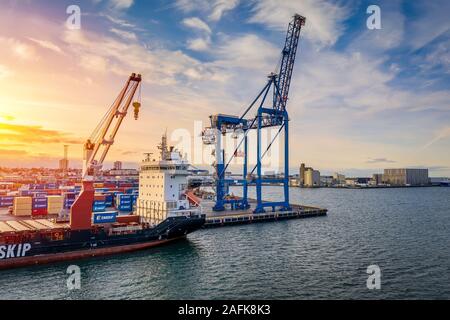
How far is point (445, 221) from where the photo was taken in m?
49.1

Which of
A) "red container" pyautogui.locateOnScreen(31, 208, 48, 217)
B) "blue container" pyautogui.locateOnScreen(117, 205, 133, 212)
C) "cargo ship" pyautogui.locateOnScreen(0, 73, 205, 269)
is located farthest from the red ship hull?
"red container" pyautogui.locateOnScreen(31, 208, 48, 217)

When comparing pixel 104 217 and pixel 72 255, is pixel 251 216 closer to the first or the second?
pixel 104 217

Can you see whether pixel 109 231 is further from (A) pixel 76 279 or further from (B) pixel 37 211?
(B) pixel 37 211

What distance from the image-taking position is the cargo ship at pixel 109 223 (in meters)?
24.4

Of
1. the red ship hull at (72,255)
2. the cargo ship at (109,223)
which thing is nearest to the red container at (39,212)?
the cargo ship at (109,223)

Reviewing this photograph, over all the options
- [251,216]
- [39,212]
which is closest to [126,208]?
[39,212]

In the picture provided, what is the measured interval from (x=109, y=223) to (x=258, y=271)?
15661 millimetres

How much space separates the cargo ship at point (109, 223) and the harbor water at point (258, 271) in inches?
47.4

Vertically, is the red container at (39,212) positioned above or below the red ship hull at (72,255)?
above

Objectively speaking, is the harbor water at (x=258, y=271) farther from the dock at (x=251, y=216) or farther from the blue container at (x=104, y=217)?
the dock at (x=251, y=216)

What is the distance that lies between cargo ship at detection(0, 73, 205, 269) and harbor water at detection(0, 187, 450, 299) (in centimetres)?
120

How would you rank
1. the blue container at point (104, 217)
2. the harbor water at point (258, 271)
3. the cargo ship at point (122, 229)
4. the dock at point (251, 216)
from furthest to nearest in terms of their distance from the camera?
the dock at point (251, 216) < the blue container at point (104, 217) < the cargo ship at point (122, 229) < the harbor water at point (258, 271)
